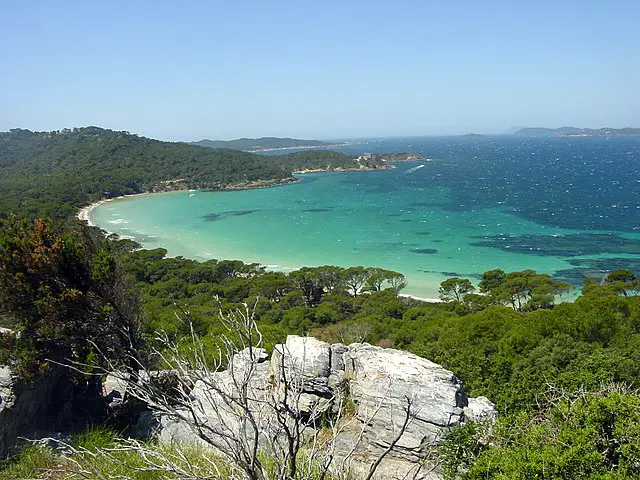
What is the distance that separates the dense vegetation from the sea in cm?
647

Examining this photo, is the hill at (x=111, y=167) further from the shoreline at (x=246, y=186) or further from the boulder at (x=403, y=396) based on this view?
the boulder at (x=403, y=396)

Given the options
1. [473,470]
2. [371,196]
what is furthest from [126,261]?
[371,196]

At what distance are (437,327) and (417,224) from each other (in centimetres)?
3899

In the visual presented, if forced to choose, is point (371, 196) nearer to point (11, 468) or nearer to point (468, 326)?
point (468, 326)

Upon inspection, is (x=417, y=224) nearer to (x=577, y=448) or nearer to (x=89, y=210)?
(x=89, y=210)

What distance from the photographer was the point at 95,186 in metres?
82.8

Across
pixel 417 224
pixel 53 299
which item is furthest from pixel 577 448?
pixel 417 224

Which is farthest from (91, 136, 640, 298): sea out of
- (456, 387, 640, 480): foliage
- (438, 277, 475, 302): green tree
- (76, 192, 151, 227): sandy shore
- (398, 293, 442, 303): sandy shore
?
(456, 387, 640, 480): foliage

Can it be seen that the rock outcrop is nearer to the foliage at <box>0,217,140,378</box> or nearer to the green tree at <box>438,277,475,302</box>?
the foliage at <box>0,217,140,378</box>

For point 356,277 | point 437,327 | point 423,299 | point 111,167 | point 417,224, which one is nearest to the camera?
point 437,327

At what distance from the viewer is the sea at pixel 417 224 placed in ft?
132

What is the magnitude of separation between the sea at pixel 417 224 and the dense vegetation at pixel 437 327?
21.2ft

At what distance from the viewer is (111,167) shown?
10312 centimetres

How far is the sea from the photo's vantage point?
40250 millimetres
